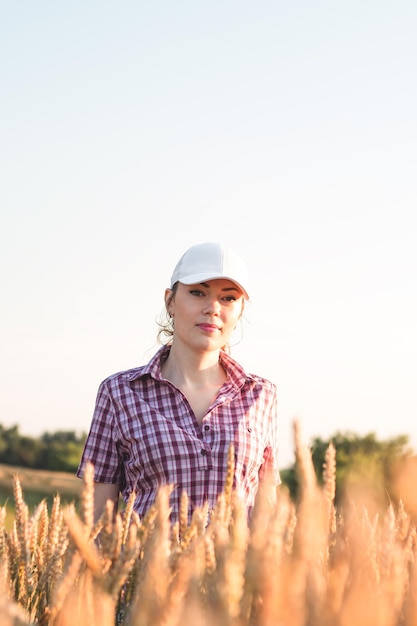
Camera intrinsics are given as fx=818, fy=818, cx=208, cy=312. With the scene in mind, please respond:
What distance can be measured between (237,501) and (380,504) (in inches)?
45.5

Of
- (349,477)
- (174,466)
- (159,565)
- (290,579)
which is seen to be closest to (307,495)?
(290,579)

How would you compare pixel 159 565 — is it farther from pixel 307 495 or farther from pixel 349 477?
pixel 349 477

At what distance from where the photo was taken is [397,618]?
4.31ft

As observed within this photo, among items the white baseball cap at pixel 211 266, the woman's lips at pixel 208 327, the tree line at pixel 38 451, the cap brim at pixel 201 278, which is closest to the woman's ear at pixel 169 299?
the white baseball cap at pixel 211 266

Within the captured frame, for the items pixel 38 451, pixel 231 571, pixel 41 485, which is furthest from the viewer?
pixel 38 451

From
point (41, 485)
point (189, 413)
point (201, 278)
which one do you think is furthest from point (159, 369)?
point (41, 485)

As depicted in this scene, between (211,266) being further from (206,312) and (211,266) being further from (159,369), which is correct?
(159,369)

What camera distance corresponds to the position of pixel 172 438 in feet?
12.5

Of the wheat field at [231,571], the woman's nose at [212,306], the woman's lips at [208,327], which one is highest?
the woman's nose at [212,306]

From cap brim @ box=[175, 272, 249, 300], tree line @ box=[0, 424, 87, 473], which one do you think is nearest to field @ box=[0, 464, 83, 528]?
tree line @ box=[0, 424, 87, 473]

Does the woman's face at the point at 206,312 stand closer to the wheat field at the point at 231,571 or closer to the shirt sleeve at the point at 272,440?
the shirt sleeve at the point at 272,440

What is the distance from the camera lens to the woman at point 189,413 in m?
3.77

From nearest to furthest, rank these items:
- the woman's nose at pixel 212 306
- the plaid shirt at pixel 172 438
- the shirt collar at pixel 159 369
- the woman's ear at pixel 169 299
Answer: the plaid shirt at pixel 172 438 → the woman's nose at pixel 212 306 → the shirt collar at pixel 159 369 → the woman's ear at pixel 169 299

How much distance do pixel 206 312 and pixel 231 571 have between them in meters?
2.83
